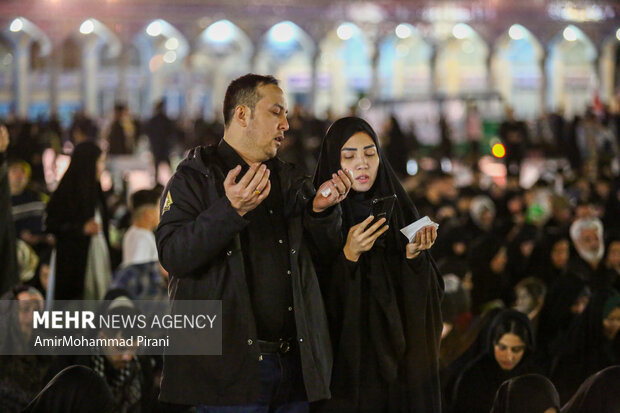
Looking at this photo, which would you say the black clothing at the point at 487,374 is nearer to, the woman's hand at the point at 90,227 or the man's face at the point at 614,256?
the woman's hand at the point at 90,227

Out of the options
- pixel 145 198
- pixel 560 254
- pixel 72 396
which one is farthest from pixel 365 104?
pixel 72 396

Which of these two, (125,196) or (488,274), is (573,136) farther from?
(488,274)

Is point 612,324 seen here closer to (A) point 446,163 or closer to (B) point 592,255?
(B) point 592,255

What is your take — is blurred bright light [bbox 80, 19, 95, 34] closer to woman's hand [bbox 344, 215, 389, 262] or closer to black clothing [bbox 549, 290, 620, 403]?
black clothing [bbox 549, 290, 620, 403]

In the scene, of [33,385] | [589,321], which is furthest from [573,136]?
[33,385]

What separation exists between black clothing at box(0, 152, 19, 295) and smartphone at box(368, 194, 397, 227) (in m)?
2.17

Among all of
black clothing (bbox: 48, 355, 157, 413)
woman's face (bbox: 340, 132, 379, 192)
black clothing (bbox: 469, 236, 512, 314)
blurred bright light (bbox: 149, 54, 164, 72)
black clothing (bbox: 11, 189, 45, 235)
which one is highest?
blurred bright light (bbox: 149, 54, 164, 72)

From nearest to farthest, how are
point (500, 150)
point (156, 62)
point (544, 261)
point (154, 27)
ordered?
point (544, 261) < point (500, 150) < point (154, 27) < point (156, 62)

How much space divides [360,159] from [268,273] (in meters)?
0.66

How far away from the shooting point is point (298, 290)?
3.33 meters

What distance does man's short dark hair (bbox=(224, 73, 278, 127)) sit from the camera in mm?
3438

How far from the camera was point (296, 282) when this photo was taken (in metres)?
3.34

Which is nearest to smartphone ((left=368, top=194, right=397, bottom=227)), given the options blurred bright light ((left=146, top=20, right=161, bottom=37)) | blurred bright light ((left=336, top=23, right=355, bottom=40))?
blurred bright light ((left=146, top=20, right=161, bottom=37))

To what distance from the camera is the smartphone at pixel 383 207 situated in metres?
3.73
